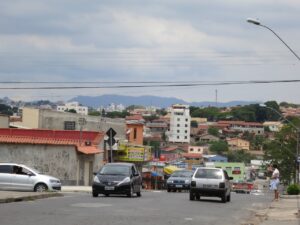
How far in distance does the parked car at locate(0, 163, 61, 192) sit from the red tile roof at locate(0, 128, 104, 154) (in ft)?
58.1

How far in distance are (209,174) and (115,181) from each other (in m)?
4.31

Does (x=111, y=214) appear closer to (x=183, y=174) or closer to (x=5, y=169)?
(x=5, y=169)

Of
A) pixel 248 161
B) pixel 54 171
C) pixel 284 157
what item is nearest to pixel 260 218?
pixel 54 171

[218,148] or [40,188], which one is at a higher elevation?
[218,148]

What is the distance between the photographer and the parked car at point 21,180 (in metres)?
32.0

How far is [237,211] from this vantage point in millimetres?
25531

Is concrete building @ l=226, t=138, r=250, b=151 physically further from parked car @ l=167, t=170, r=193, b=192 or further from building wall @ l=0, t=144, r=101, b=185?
parked car @ l=167, t=170, r=193, b=192

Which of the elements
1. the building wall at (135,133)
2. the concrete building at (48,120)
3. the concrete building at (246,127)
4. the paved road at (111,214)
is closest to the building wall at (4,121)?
the concrete building at (48,120)

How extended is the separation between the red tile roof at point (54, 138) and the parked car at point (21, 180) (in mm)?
17722

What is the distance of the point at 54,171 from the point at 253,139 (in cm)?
13301

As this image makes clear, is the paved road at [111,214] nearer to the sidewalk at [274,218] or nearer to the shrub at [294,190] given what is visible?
the sidewalk at [274,218]

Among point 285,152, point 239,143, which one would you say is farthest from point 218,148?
point 285,152

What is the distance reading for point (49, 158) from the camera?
50844mm

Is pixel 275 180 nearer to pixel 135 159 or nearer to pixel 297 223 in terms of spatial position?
pixel 297 223
